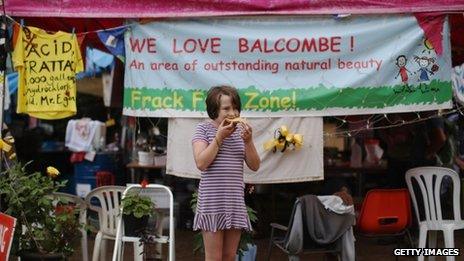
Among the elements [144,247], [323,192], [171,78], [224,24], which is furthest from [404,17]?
[323,192]

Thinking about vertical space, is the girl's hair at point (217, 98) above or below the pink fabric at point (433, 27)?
below

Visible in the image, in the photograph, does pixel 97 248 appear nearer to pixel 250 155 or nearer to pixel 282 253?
pixel 250 155

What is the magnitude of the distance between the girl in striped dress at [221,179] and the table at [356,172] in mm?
4866

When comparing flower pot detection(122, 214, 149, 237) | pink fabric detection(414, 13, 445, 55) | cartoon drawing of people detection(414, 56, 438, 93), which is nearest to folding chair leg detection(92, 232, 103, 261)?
flower pot detection(122, 214, 149, 237)

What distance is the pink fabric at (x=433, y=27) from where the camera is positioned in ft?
18.2

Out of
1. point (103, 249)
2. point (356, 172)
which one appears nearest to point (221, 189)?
point (103, 249)

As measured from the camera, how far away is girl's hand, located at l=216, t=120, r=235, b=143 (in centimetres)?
431

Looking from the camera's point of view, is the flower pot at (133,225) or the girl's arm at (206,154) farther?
the flower pot at (133,225)

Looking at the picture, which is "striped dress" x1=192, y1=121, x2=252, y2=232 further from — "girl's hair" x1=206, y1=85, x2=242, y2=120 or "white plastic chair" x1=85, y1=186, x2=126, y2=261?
"white plastic chair" x1=85, y1=186, x2=126, y2=261

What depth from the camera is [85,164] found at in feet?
33.7

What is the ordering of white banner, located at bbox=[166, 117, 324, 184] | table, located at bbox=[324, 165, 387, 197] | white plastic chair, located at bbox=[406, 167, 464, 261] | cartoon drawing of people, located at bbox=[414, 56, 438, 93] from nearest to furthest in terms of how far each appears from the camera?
1. cartoon drawing of people, located at bbox=[414, 56, 438, 93]
2. white banner, located at bbox=[166, 117, 324, 184]
3. white plastic chair, located at bbox=[406, 167, 464, 261]
4. table, located at bbox=[324, 165, 387, 197]

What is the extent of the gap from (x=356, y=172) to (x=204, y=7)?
4.44 meters

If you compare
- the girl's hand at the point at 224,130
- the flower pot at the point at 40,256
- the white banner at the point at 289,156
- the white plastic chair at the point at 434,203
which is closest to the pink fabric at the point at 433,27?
the white banner at the point at 289,156
